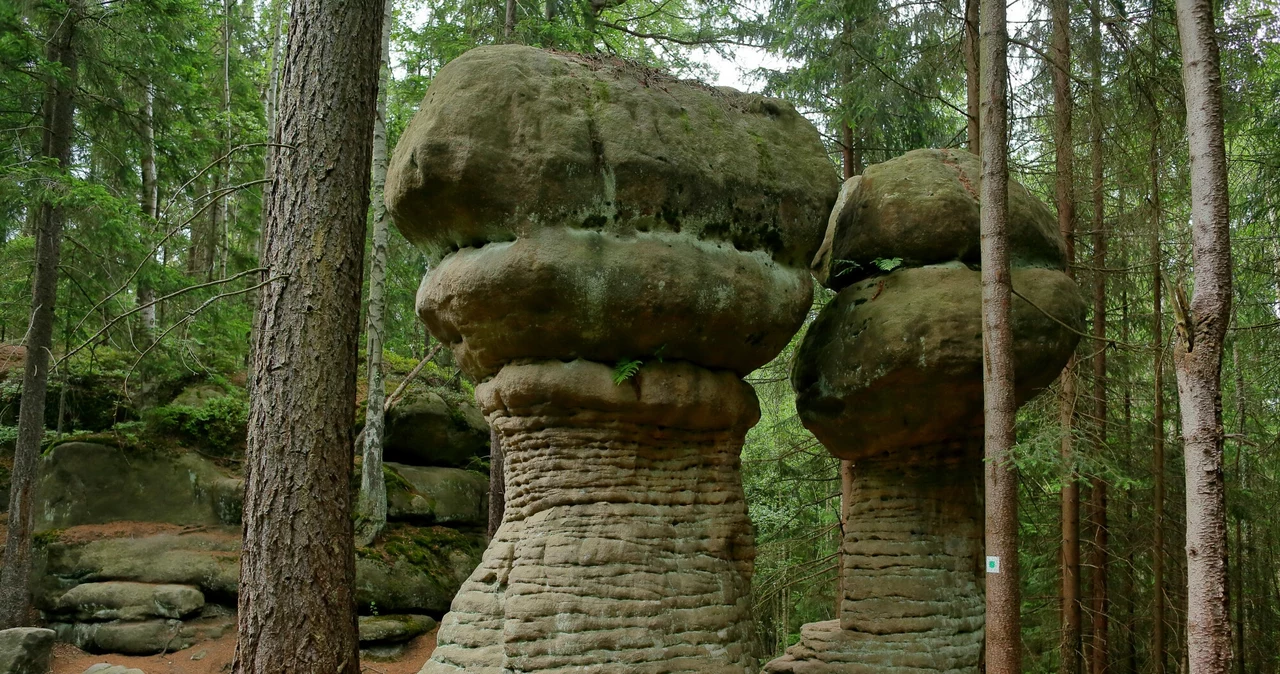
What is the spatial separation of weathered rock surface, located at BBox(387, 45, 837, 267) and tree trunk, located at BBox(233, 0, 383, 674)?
134cm

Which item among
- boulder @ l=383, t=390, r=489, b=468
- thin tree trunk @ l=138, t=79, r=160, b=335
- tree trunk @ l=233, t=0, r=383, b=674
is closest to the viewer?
tree trunk @ l=233, t=0, r=383, b=674

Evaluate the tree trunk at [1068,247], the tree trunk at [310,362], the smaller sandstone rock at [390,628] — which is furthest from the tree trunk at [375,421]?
the tree trunk at [1068,247]

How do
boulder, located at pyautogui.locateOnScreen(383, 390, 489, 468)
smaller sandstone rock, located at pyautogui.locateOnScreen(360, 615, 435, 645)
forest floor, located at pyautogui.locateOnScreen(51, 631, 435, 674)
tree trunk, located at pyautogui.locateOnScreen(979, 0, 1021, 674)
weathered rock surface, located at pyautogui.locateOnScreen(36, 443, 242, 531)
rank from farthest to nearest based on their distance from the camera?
boulder, located at pyautogui.locateOnScreen(383, 390, 489, 468) < weathered rock surface, located at pyautogui.locateOnScreen(36, 443, 242, 531) < smaller sandstone rock, located at pyautogui.locateOnScreen(360, 615, 435, 645) < forest floor, located at pyautogui.locateOnScreen(51, 631, 435, 674) < tree trunk, located at pyautogui.locateOnScreen(979, 0, 1021, 674)

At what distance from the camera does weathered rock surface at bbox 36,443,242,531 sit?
44.8ft

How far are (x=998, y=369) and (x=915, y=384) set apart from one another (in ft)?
4.71

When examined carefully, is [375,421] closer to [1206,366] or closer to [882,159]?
[882,159]

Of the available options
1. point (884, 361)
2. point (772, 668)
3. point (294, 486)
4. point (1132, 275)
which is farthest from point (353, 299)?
point (1132, 275)

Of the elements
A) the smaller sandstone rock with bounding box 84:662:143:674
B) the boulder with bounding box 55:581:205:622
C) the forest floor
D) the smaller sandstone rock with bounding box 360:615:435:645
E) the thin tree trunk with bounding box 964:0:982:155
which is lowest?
the forest floor

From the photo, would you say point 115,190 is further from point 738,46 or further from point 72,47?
point 738,46

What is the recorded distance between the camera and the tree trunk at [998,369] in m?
6.70

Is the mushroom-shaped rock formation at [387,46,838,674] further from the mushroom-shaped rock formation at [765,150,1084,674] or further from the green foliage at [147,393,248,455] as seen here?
the green foliage at [147,393,248,455]

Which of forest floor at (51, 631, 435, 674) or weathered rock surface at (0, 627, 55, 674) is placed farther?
forest floor at (51, 631, 435, 674)

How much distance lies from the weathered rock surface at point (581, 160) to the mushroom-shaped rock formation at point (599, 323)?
0.06 feet

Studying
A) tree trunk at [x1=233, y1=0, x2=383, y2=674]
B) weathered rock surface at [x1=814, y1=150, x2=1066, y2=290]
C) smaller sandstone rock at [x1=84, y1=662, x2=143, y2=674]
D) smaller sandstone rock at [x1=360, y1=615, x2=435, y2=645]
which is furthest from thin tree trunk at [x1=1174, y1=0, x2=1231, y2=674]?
smaller sandstone rock at [x1=84, y1=662, x2=143, y2=674]
